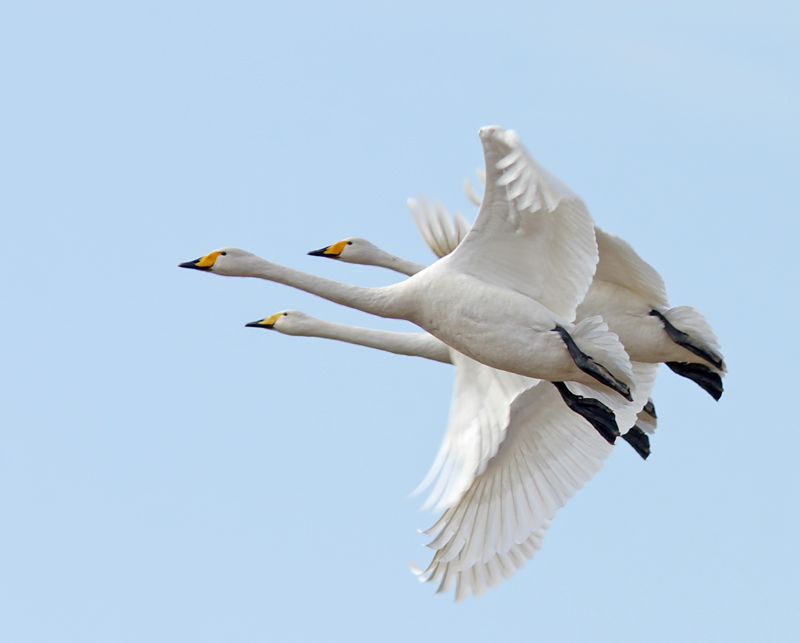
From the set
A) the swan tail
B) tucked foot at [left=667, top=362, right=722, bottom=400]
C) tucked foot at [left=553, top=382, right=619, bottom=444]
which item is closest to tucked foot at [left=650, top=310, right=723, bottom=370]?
the swan tail

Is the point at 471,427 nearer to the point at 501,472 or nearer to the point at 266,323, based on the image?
the point at 501,472

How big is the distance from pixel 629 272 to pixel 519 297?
220cm

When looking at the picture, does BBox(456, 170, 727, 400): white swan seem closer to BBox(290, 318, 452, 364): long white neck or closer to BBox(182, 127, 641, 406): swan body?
BBox(182, 127, 641, 406): swan body

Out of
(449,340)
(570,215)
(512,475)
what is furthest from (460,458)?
(570,215)

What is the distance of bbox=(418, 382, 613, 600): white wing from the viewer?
15.9 m

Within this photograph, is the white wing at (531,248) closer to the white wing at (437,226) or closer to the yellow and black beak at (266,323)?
the white wing at (437,226)

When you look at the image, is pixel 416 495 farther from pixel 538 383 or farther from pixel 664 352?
pixel 664 352

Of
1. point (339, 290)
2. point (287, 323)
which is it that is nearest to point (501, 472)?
point (339, 290)

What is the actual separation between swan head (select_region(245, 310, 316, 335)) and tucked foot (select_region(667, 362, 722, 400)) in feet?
13.3

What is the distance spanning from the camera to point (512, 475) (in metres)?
16.2

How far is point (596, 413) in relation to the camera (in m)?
15.1

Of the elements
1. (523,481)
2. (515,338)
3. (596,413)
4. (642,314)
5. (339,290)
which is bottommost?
(523,481)

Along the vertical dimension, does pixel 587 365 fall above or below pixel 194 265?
below

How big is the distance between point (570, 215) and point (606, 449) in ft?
Answer: 10.3
